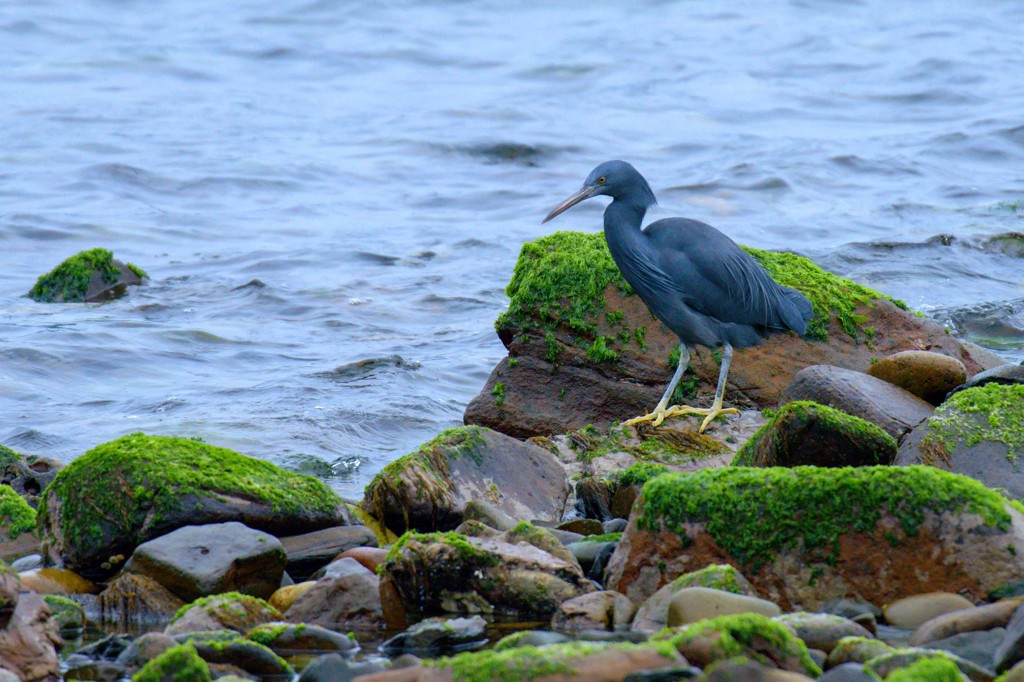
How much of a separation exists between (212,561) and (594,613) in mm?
1398

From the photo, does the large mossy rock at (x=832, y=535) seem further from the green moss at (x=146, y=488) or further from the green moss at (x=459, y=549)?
the green moss at (x=146, y=488)

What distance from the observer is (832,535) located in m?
4.29

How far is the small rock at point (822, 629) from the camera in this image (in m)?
3.79

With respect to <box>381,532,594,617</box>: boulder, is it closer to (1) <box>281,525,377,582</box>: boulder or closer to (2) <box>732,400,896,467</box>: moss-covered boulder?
(1) <box>281,525,377,582</box>: boulder

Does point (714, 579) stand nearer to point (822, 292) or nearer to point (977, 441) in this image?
point (977, 441)

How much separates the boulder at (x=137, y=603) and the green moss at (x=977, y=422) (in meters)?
2.94

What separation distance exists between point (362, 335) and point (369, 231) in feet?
11.1

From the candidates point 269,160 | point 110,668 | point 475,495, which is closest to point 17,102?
point 269,160

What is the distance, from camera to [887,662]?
3.43 metres

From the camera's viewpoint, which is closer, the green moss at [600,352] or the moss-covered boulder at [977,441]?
the moss-covered boulder at [977,441]

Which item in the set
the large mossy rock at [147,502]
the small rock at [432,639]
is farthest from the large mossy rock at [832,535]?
the large mossy rock at [147,502]

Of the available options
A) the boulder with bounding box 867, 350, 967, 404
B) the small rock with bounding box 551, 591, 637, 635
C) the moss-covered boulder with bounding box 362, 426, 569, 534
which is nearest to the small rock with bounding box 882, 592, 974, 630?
the small rock with bounding box 551, 591, 637, 635

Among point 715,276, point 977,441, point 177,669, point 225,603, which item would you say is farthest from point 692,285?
point 177,669

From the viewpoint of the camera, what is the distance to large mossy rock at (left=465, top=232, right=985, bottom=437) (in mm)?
7270
